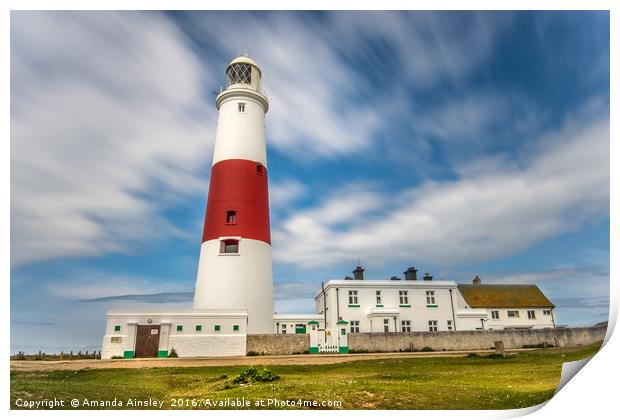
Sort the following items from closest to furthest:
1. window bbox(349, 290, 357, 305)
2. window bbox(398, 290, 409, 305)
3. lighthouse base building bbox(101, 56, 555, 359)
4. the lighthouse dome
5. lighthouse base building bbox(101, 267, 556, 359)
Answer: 1. lighthouse base building bbox(101, 267, 556, 359)
2. lighthouse base building bbox(101, 56, 555, 359)
3. the lighthouse dome
4. window bbox(349, 290, 357, 305)
5. window bbox(398, 290, 409, 305)

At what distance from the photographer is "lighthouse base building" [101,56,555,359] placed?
17.9 meters

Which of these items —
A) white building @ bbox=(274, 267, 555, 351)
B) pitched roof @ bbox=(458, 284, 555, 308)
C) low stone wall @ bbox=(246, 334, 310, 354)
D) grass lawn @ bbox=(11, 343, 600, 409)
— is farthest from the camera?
pitched roof @ bbox=(458, 284, 555, 308)

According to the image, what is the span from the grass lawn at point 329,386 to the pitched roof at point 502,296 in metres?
18.4

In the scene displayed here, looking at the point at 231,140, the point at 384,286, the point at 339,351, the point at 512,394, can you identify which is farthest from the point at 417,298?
the point at 512,394

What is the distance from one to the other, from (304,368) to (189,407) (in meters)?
5.33

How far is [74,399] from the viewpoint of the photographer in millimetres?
8766

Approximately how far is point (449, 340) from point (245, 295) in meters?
9.64

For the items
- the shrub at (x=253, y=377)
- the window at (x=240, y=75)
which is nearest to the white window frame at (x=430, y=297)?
the window at (x=240, y=75)

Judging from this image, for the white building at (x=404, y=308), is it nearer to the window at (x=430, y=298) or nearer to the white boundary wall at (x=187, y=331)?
the window at (x=430, y=298)

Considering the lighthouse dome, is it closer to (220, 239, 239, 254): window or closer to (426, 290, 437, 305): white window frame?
(220, 239, 239, 254): window

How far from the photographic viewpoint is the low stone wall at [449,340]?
19.7 m

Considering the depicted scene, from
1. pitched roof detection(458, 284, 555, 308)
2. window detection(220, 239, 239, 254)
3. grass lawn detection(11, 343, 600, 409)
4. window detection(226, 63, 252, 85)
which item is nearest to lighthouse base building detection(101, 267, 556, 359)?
pitched roof detection(458, 284, 555, 308)

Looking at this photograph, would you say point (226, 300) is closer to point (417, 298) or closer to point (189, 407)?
point (189, 407)

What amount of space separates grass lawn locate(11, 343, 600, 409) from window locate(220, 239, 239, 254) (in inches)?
303
